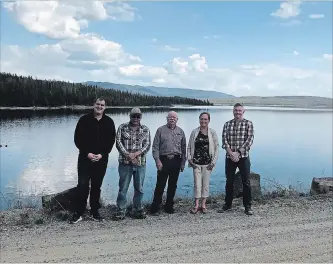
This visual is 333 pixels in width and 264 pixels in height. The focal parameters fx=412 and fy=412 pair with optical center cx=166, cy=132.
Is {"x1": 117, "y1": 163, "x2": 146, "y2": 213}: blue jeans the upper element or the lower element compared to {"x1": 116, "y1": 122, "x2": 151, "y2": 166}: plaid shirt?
lower

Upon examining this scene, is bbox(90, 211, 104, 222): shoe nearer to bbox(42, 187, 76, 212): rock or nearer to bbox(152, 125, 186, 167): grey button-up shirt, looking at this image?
bbox(42, 187, 76, 212): rock

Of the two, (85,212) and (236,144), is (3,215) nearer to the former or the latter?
(85,212)

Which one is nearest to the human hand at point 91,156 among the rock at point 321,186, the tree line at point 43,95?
the rock at point 321,186

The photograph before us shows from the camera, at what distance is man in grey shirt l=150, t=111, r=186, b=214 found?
23.9ft

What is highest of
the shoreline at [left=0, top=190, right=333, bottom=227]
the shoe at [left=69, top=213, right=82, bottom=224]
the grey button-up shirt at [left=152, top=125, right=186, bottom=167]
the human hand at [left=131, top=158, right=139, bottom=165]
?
the grey button-up shirt at [left=152, top=125, right=186, bottom=167]

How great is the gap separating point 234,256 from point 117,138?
2789mm

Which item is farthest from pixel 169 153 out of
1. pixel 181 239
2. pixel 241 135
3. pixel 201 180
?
pixel 181 239

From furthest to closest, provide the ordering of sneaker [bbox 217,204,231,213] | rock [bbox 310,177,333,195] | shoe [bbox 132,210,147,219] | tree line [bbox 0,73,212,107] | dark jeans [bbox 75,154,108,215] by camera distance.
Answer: tree line [bbox 0,73,212,107] < rock [bbox 310,177,333,195] < sneaker [bbox 217,204,231,213] < shoe [bbox 132,210,147,219] < dark jeans [bbox 75,154,108,215]

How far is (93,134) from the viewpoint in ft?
21.8

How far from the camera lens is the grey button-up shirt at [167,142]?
287 inches

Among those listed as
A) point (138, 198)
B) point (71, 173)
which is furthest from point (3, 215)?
point (71, 173)

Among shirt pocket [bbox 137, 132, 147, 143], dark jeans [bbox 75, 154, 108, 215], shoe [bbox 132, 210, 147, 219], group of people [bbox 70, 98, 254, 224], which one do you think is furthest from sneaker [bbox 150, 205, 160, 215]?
shirt pocket [bbox 137, 132, 147, 143]

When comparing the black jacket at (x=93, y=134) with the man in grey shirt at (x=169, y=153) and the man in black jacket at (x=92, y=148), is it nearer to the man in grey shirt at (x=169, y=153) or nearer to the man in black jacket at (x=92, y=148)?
the man in black jacket at (x=92, y=148)

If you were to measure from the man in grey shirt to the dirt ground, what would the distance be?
0.36 meters
